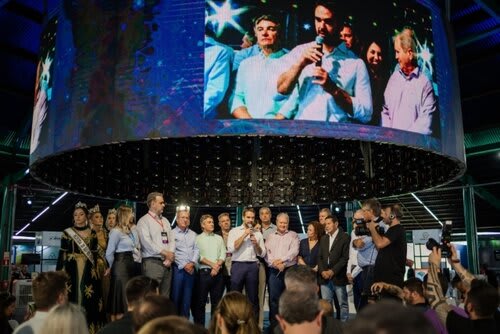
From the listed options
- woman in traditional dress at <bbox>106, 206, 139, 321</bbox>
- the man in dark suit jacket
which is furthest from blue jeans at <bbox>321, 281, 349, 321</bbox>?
woman in traditional dress at <bbox>106, 206, 139, 321</bbox>

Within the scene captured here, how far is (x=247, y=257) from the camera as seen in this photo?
7926 millimetres

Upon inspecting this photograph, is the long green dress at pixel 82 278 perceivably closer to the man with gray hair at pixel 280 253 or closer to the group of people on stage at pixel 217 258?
the group of people on stage at pixel 217 258

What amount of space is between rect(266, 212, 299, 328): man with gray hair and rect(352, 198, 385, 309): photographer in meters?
1.01

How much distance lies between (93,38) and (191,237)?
3.30 meters

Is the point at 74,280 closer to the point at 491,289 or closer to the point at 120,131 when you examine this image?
the point at 120,131

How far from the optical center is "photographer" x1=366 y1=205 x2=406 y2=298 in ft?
19.2

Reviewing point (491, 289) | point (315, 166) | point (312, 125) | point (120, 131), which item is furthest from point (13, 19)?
point (491, 289)

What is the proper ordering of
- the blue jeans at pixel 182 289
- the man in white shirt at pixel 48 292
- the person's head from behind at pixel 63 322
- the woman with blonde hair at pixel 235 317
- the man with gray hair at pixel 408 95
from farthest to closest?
the man with gray hair at pixel 408 95 → the blue jeans at pixel 182 289 → the man in white shirt at pixel 48 292 → the woman with blonde hair at pixel 235 317 → the person's head from behind at pixel 63 322

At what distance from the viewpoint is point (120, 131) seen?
768 centimetres

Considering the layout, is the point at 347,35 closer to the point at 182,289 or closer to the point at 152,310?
the point at 182,289

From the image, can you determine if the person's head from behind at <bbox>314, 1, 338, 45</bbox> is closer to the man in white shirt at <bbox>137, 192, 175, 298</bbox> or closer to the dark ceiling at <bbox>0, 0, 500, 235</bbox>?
the dark ceiling at <bbox>0, 0, 500, 235</bbox>

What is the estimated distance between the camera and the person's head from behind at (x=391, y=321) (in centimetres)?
109

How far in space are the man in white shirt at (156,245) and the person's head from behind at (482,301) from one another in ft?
15.5

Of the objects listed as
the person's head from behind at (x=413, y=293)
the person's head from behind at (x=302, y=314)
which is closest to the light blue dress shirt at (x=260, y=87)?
the person's head from behind at (x=413, y=293)
